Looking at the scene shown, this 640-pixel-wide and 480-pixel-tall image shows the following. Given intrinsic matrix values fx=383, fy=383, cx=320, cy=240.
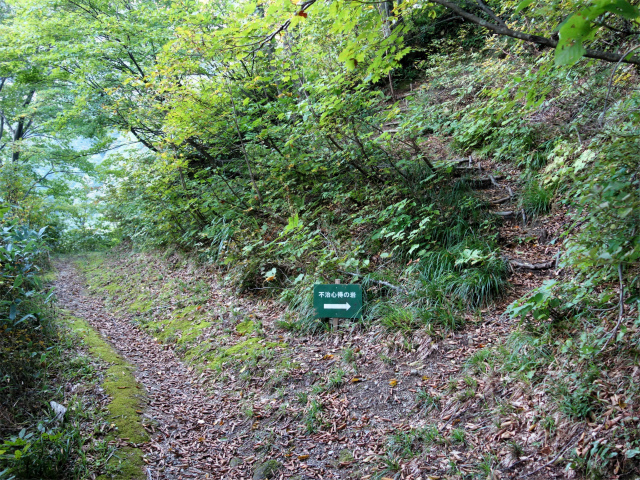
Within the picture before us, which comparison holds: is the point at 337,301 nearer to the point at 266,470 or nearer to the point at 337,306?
the point at 337,306

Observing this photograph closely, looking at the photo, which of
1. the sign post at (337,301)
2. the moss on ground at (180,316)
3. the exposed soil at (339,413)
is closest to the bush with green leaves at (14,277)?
the exposed soil at (339,413)

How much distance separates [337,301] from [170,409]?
256 cm

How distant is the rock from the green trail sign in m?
2.22

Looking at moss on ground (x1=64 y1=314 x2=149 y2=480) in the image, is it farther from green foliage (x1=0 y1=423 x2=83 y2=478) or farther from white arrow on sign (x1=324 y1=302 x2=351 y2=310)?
white arrow on sign (x1=324 y1=302 x2=351 y2=310)

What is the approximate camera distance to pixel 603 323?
3.38 metres

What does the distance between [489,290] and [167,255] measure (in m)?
9.45

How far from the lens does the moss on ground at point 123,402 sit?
137 inches

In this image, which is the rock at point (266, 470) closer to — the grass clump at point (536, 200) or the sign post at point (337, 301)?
the sign post at point (337, 301)

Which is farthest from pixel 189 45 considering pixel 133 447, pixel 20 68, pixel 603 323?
pixel 20 68

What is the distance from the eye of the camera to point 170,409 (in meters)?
4.70

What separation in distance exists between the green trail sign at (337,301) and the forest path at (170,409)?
1911 mm

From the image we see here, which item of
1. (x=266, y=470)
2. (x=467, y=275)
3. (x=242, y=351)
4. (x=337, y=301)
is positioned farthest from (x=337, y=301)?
(x=266, y=470)

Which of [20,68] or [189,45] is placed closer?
[189,45]

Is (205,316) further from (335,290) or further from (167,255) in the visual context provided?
(167,255)
